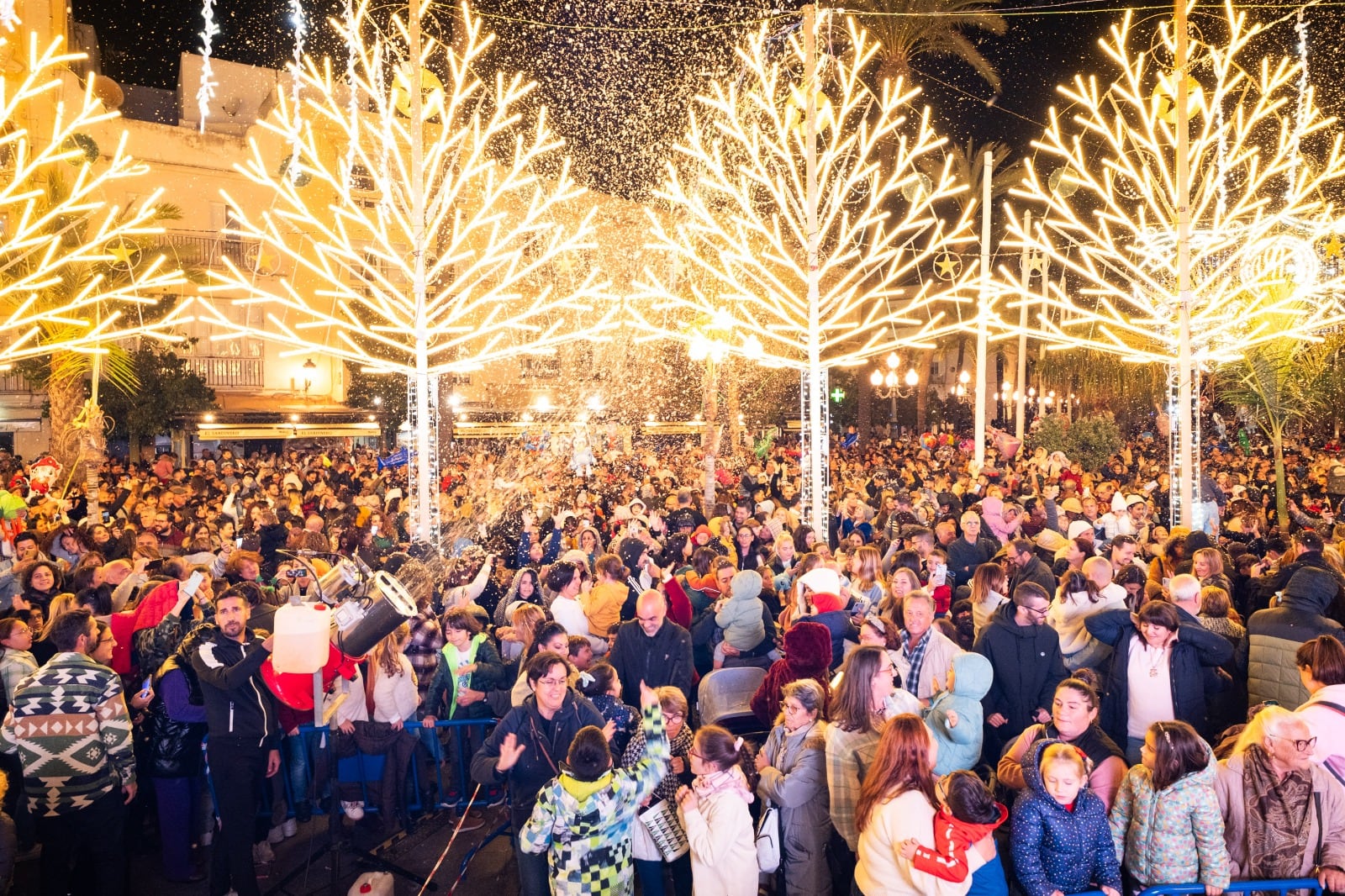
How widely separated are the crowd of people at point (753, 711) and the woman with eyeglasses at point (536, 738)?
0.05 feet

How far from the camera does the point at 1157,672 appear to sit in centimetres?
512

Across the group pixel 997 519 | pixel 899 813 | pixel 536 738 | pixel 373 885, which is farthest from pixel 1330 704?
pixel 997 519

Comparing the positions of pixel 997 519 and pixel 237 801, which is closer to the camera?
pixel 237 801

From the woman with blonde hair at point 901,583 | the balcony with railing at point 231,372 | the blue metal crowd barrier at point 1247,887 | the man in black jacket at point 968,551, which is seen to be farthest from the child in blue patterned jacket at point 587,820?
the balcony with railing at point 231,372

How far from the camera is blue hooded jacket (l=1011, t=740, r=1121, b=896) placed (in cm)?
373

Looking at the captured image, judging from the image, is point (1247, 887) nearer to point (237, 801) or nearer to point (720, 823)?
point (720, 823)

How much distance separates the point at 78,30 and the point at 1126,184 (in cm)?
2996

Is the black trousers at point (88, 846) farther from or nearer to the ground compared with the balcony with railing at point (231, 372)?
nearer to the ground

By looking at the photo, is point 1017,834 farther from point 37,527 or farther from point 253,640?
point 37,527

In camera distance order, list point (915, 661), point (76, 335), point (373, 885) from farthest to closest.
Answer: point (76, 335) → point (915, 661) → point (373, 885)

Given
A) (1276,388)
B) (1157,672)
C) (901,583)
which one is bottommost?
(1157,672)

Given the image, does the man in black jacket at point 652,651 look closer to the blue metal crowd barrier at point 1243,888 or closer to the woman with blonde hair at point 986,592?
the woman with blonde hair at point 986,592

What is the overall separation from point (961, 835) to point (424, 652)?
3.99m

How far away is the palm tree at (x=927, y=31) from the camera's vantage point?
2012 cm
